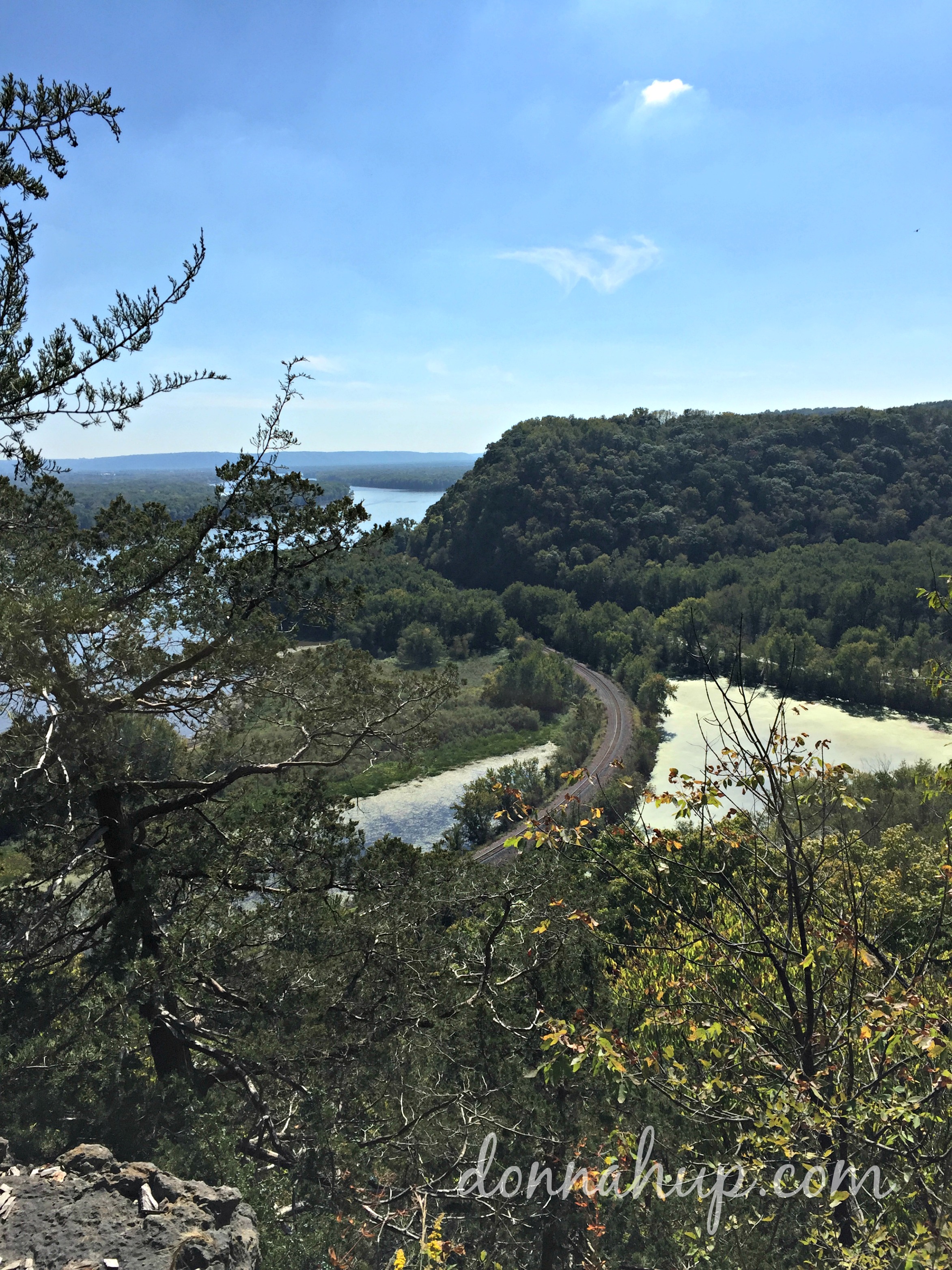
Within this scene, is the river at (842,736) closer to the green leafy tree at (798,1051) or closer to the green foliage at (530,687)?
the green foliage at (530,687)

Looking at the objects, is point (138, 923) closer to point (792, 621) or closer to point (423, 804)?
point (423, 804)

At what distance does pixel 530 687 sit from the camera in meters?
45.7

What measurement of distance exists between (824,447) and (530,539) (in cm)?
3531

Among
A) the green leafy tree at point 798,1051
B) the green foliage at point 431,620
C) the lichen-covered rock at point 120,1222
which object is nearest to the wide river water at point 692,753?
the green foliage at point 431,620

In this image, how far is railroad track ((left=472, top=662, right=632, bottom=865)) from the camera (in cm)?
2683

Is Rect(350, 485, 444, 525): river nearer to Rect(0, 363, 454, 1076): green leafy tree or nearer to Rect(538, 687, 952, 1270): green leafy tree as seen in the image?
Rect(0, 363, 454, 1076): green leafy tree

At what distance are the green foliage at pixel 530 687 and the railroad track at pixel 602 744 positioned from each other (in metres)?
2.67

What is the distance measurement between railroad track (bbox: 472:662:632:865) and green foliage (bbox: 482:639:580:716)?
2.67 meters

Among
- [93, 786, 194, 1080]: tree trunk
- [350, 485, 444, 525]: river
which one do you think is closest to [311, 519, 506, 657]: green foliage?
[93, 786, 194, 1080]: tree trunk

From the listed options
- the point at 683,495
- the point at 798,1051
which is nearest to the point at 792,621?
the point at 683,495

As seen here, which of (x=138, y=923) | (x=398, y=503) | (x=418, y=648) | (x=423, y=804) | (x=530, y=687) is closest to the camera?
(x=138, y=923)

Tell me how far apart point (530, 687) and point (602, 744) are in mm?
8555

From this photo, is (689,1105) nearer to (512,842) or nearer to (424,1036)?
(512,842)

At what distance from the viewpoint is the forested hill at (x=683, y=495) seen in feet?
234
